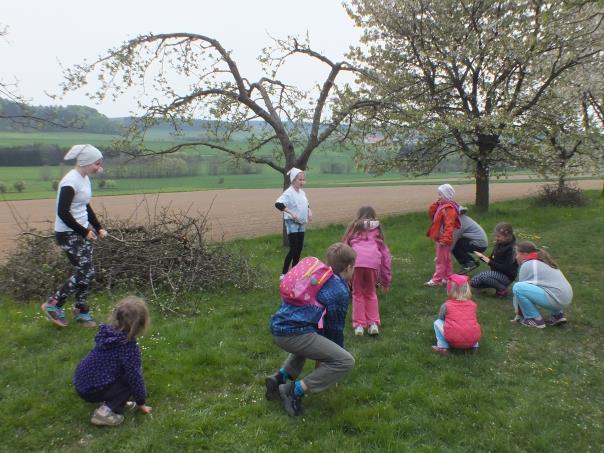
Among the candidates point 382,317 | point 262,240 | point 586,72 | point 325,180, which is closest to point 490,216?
point 586,72

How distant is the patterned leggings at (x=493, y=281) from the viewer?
7637 millimetres

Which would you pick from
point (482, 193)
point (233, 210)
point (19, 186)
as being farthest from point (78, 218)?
point (19, 186)

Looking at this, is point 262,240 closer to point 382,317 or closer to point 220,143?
point 220,143

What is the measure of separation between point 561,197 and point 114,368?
19072 millimetres

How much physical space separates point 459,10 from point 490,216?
6.86 metres

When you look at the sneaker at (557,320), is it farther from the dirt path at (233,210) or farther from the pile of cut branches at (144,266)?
the dirt path at (233,210)

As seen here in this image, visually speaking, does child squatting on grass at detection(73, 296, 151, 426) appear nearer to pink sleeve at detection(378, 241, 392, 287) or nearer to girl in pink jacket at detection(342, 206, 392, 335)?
girl in pink jacket at detection(342, 206, 392, 335)

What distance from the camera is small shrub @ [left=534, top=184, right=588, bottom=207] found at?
18812 mm

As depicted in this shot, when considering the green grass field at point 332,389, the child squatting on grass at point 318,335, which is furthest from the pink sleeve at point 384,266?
the child squatting on grass at point 318,335

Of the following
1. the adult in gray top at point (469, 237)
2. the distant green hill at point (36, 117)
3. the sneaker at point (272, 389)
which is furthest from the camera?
the adult in gray top at point (469, 237)

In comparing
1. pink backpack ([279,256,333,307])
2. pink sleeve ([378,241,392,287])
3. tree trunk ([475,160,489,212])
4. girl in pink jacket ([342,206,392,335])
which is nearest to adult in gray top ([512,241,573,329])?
pink sleeve ([378,241,392,287])

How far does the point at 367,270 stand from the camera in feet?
19.6

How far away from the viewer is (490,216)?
1638 cm

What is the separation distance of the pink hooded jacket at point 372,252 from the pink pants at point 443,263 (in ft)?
7.92
